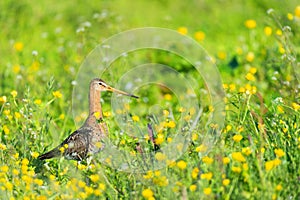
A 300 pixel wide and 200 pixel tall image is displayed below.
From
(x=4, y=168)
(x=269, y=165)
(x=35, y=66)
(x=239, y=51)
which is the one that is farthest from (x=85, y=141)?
(x=239, y=51)

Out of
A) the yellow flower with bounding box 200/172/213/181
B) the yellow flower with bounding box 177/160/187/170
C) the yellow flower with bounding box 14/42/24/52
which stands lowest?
the yellow flower with bounding box 14/42/24/52

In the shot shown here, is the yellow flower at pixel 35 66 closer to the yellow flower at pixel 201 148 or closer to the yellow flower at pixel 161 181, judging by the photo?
the yellow flower at pixel 201 148

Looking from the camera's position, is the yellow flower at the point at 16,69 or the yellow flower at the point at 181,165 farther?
the yellow flower at the point at 16,69

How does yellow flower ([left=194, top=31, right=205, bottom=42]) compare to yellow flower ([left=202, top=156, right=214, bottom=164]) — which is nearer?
yellow flower ([left=202, top=156, right=214, bottom=164])

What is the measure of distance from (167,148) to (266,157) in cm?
59

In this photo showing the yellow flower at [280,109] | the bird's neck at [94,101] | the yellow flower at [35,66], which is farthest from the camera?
the yellow flower at [35,66]

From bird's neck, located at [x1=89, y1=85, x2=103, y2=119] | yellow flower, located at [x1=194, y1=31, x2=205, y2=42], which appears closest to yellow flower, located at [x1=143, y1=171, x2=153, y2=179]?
bird's neck, located at [x1=89, y1=85, x2=103, y2=119]

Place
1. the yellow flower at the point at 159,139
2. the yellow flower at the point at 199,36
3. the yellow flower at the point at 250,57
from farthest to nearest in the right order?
the yellow flower at the point at 199,36 → the yellow flower at the point at 250,57 → the yellow flower at the point at 159,139

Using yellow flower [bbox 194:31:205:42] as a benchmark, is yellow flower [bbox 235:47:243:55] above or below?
above

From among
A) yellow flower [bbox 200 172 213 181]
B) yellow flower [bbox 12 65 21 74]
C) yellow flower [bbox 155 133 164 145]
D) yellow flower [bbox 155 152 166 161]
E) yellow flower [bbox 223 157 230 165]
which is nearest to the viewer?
yellow flower [bbox 200 172 213 181]

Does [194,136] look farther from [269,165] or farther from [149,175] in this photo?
[269,165]

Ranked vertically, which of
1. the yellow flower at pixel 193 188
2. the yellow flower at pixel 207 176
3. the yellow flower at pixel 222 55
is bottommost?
the yellow flower at pixel 222 55

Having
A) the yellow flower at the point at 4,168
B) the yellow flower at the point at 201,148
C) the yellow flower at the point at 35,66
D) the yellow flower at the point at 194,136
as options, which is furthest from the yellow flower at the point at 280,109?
the yellow flower at the point at 35,66

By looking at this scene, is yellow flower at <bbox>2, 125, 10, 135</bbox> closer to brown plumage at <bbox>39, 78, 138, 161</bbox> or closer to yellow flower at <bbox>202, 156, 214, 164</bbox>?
brown plumage at <bbox>39, 78, 138, 161</bbox>
